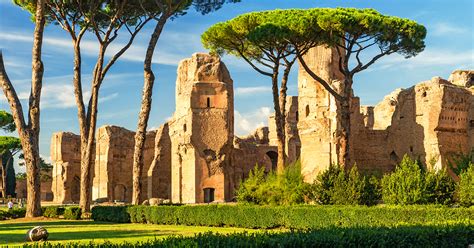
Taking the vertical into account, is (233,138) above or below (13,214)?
above

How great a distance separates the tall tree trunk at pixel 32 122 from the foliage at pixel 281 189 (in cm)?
735

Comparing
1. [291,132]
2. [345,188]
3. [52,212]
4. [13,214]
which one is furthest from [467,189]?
[291,132]

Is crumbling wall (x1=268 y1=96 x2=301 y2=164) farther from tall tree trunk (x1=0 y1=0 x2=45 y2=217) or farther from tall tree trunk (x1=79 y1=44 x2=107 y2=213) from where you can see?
tall tree trunk (x1=0 y1=0 x2=45 y2=217)

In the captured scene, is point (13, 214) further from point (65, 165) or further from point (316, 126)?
point (65, 165)

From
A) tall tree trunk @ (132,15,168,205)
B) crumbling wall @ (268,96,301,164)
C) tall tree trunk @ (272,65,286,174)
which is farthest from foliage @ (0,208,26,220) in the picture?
crumbling wall @ (268,96,301,164)

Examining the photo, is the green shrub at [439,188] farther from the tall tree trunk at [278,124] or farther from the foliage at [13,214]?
the foliage at [13,214]

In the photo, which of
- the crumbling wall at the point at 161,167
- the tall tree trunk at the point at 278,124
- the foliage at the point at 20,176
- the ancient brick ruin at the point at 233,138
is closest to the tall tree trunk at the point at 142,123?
the ancient brick ruin at the point at 233,138

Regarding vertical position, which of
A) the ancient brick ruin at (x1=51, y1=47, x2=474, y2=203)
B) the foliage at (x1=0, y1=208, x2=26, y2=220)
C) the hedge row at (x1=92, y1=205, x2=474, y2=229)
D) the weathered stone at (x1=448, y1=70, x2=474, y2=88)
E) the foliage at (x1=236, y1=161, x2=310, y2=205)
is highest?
the weathered stone at (x1=448, y1=70, x2=474, y2=88)

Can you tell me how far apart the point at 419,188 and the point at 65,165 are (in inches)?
1254

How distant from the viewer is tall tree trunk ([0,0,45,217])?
68.6ft

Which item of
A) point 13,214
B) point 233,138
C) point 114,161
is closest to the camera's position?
point 13,214

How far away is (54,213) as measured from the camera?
23922 mm

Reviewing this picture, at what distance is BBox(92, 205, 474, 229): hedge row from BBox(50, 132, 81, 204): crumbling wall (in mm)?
21426

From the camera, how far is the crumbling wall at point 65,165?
43562mm
